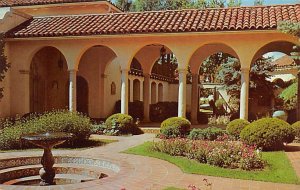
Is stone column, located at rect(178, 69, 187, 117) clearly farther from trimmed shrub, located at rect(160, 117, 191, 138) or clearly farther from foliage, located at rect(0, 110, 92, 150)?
foliage, located at rect(0, 110, 92, 150)

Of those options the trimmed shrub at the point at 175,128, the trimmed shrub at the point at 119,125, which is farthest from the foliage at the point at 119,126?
the trimmed shrub at the point at 175,128

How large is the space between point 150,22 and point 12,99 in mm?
8780

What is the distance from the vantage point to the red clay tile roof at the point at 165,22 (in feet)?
56.2

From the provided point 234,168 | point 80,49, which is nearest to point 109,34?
point 80,49

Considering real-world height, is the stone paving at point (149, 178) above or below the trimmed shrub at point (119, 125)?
below

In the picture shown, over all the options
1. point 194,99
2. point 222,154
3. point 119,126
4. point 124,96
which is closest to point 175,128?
point 119,126

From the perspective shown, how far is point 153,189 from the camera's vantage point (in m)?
8.23

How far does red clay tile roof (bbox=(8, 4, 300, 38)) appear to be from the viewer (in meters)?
17.1

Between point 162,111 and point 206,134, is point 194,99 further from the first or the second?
point 206,134

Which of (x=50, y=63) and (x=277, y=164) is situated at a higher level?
(x=50, y=63)

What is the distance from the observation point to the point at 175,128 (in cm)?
1606

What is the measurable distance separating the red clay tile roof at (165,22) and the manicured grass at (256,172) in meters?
7.12

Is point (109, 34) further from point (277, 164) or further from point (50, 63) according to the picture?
point (277, 164)

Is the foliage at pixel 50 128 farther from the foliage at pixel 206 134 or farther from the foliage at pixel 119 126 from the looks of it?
the foliage at pixel 206 134
